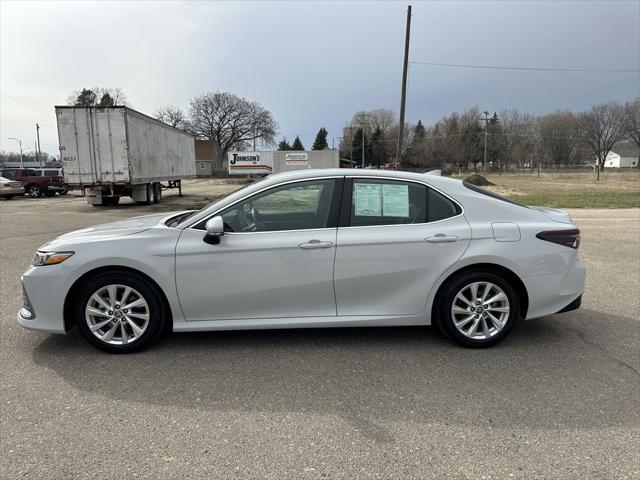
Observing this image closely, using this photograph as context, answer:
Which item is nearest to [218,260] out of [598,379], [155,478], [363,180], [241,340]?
[241,340]

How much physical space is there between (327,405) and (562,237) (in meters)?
2.55

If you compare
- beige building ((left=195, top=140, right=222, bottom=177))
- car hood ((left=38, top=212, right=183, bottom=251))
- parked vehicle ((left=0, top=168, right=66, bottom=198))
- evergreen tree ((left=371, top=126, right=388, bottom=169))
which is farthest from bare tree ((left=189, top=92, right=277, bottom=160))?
car hood ((left=38, top=212, right=183, bottom=251))

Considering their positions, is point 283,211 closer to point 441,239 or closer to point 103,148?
point 441,239

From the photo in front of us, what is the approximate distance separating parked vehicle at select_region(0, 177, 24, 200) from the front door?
2743cm

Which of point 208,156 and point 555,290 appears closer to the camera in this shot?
point 555,290

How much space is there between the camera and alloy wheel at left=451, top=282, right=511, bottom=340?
13.3 feet

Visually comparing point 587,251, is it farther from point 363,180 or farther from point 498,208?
point 363,180

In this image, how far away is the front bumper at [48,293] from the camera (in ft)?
12.7

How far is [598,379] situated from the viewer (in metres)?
3.59

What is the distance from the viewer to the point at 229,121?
8338 centimetres

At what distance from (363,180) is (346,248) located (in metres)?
0.67

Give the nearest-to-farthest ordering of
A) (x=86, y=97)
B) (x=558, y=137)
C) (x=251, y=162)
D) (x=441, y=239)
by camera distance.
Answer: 1. (x=441, y=239)
2. (x=251, y=162)
3. (x=86, y=97)
4. (x=558, y=137)

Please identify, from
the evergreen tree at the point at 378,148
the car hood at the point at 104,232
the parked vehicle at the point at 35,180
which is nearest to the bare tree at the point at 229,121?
the evergreen tree at the point at 378,148

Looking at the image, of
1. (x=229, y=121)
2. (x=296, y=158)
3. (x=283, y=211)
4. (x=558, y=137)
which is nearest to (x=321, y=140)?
(x=229, y=121)
